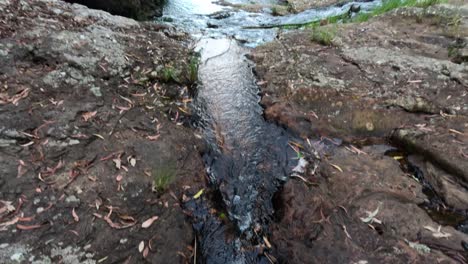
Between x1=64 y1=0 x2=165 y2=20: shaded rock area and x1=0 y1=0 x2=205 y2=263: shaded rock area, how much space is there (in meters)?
3.21

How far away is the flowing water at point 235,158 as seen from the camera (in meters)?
3.10

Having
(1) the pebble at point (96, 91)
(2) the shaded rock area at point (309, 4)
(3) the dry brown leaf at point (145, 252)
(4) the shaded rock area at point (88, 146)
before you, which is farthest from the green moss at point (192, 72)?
(2) the shaded rock area at point (309, 4)

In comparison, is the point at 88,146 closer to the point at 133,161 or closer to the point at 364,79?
the point at 133,161

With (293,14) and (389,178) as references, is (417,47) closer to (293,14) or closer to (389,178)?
(389,178)

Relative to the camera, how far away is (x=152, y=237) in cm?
279

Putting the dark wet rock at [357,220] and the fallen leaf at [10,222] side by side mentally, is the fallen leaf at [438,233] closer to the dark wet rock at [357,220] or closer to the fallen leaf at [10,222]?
the dark wet rock at [357,220]

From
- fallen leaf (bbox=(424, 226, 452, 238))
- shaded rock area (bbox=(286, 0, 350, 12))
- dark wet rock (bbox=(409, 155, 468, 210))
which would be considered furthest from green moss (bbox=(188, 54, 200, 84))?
shaded rock area (bbox=(286, 0, 350, 12))

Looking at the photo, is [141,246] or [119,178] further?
[119,178]

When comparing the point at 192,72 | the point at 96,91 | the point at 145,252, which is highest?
the point at 192,72

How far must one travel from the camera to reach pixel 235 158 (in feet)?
12.9

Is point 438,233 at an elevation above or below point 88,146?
above

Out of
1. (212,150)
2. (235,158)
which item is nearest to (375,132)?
(235,158)

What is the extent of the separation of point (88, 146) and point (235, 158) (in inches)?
69.9

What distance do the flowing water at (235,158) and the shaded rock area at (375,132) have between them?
0.77ft
